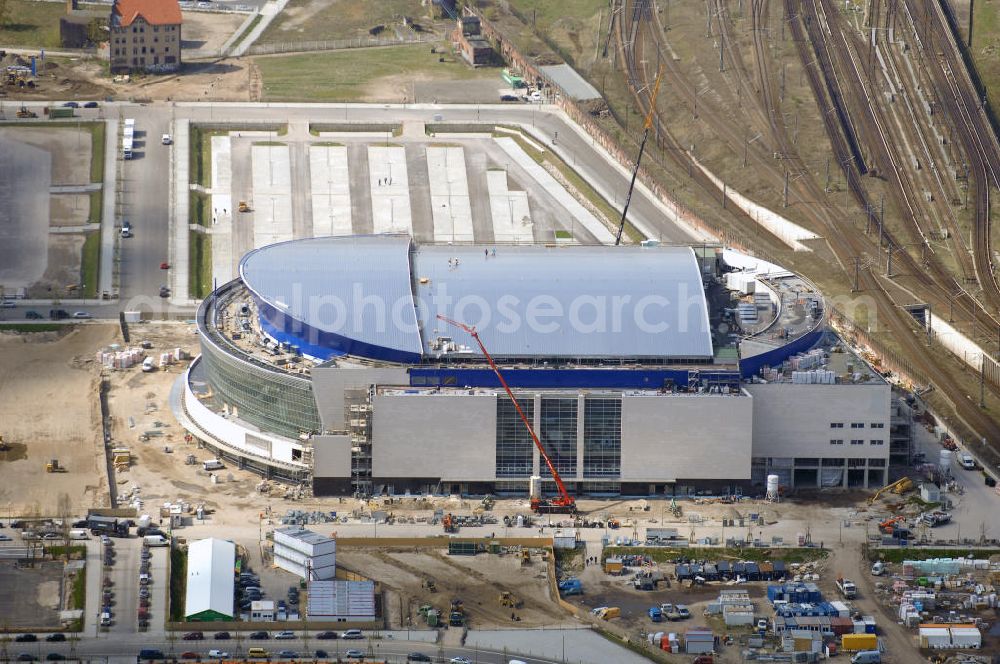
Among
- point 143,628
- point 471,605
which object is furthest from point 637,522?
point 143,628

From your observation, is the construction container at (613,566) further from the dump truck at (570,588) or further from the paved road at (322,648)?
the paved road at (322,648)

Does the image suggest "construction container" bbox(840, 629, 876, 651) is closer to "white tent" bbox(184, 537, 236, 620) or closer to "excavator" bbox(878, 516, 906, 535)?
"excavator" bbox(878, 516, 906, 535)

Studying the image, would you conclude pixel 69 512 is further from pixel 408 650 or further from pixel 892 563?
pixel 892 563

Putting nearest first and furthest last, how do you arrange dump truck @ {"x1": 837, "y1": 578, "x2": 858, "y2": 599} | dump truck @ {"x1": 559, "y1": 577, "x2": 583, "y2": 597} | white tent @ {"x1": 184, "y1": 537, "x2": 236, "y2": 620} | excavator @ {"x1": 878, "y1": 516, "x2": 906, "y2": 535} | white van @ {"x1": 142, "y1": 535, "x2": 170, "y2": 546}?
1. white tent @ {"x1": 184, "y1": 537, "x2": 236, "y2": 620}
2. dump truck @ {"x1": 559, "y1": 577, "x2": 583, "y2": 597}
3. dump truck @ {"x1": 837, "y1": 578, "x2": 858, "y2": 599}
4. white van @ {"x1": 142, "y1": 535, "x2": 170, "y2": 546}
5. excavator @ {"x1": 878, "y1": 516, "x2": 906, "y2": 535}

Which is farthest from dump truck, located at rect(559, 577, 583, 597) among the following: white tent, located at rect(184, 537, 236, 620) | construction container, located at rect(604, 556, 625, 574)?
white tent, located at rect(184, 537, 236, 620)

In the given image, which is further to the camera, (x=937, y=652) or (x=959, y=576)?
(x=959, y=576)

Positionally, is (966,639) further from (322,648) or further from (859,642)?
(322,648)
